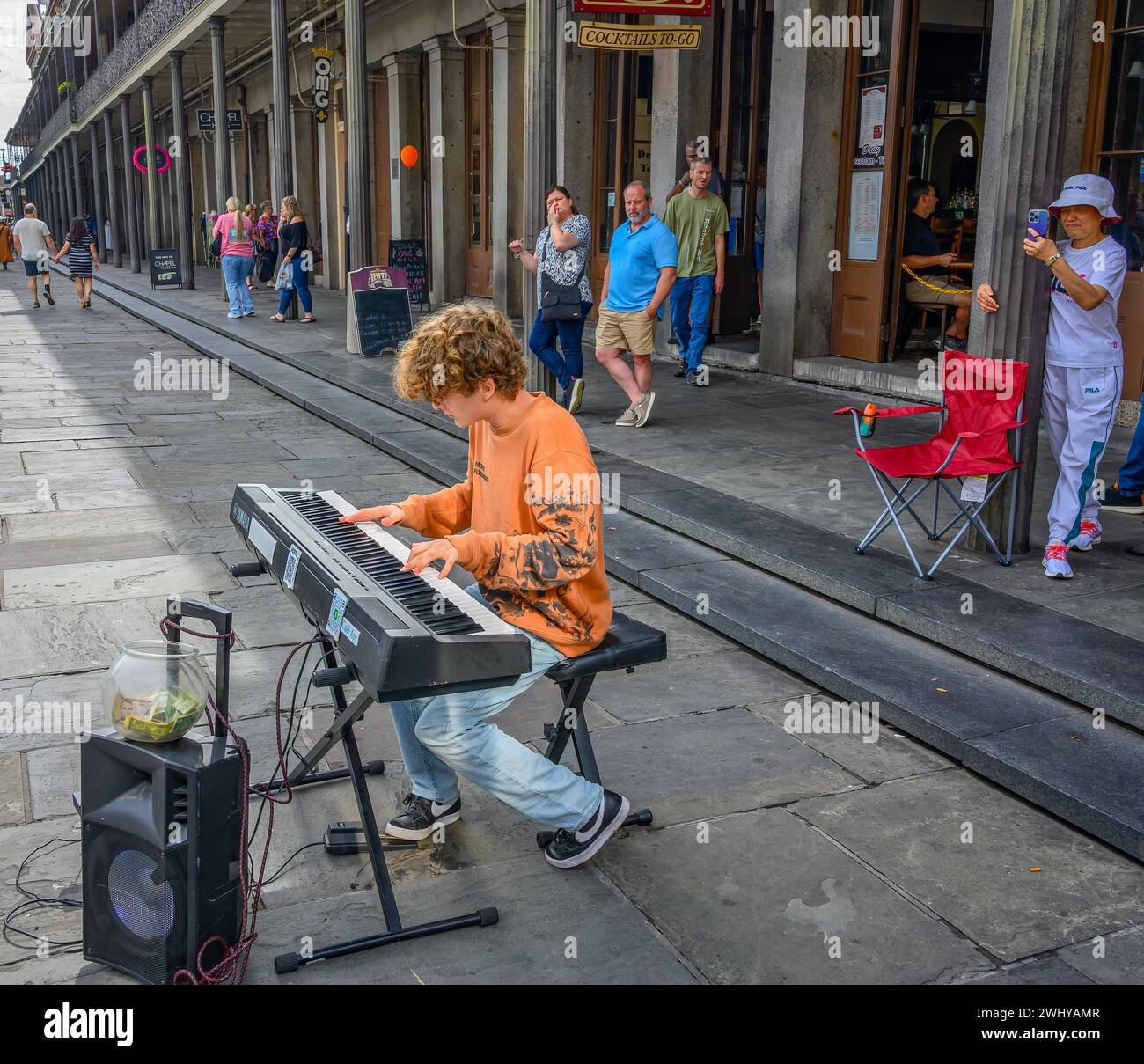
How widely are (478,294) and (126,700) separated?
1699cm

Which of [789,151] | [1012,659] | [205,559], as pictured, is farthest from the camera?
[789,151]

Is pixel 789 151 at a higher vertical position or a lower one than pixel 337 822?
higher

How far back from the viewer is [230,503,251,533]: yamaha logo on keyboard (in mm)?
3566

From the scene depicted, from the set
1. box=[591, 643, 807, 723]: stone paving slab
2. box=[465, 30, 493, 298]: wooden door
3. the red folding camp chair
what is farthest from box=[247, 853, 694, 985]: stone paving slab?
box=[465, 30, 493, 298]: wooden door

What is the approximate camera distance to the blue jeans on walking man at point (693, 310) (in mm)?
11109

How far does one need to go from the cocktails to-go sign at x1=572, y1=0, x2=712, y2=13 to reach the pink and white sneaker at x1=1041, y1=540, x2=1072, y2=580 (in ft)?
18.8

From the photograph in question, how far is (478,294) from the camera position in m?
19.2

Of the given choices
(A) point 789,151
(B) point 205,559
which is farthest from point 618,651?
(A) point 789,151

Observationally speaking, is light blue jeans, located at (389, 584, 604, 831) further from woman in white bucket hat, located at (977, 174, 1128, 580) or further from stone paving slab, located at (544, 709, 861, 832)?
woman in white bucket hat, located at (977, 174, 1128, 580)

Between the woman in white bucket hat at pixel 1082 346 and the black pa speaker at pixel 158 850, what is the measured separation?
3.99 metres

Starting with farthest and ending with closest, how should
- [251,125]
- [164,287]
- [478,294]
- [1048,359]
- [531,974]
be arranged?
1. [251,125]
2. [164,287]
3. [478,294]
4. [1048,359]
5. [531,974]

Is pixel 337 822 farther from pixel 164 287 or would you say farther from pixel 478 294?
pixel 164 287

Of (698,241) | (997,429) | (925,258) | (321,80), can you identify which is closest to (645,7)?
(698,241)
